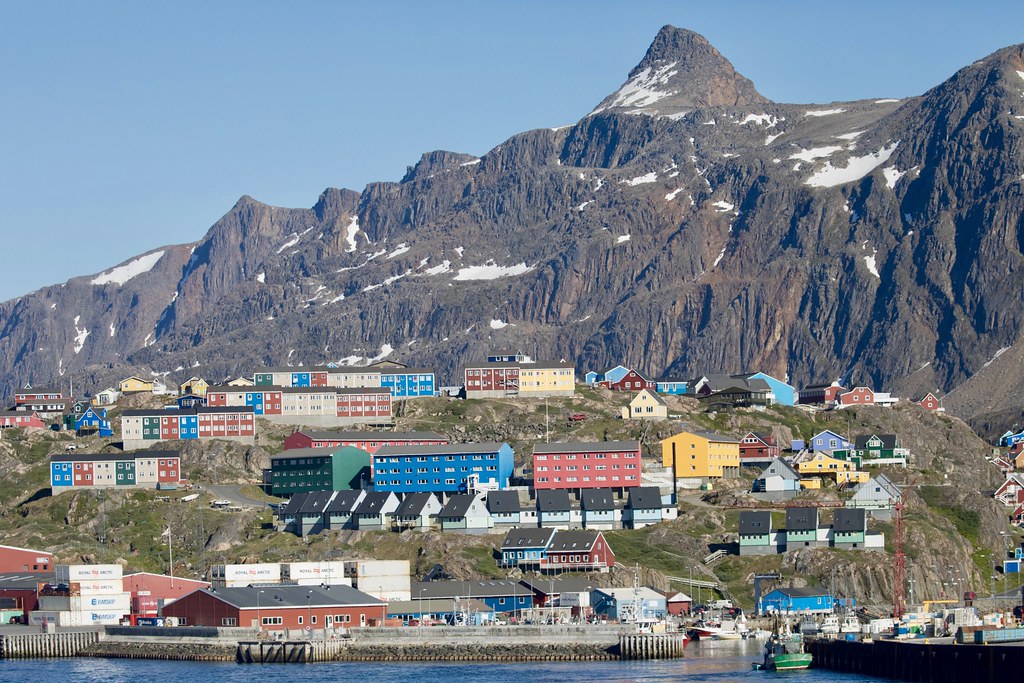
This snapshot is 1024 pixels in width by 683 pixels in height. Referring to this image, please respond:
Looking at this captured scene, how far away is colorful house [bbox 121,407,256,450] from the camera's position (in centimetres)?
17725

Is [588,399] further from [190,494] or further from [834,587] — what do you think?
[834,587]

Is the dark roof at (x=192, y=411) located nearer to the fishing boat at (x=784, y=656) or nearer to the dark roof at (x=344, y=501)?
the dark roof at (x=344, y=501)

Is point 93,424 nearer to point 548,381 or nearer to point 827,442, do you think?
point 548,381

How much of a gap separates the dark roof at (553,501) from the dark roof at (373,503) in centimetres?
1165

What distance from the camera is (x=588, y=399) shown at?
195500 mm

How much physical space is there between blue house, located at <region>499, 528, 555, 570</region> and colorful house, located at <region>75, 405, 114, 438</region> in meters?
60.1

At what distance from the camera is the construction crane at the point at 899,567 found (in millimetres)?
127875

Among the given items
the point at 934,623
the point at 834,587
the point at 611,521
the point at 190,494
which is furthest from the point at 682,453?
the point at 934,623

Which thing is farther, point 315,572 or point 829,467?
point 829,467

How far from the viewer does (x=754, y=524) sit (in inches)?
5546

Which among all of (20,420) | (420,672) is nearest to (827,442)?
(420,672)

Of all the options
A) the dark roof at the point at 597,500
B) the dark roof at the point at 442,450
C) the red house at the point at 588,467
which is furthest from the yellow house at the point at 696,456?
the dark roof at the point at 442,450

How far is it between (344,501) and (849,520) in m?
38.1

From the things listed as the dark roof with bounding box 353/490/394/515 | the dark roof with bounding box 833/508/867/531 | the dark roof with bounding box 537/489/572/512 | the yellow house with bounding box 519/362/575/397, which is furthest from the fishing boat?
the yellow house with bounding box 519/362/575/397
